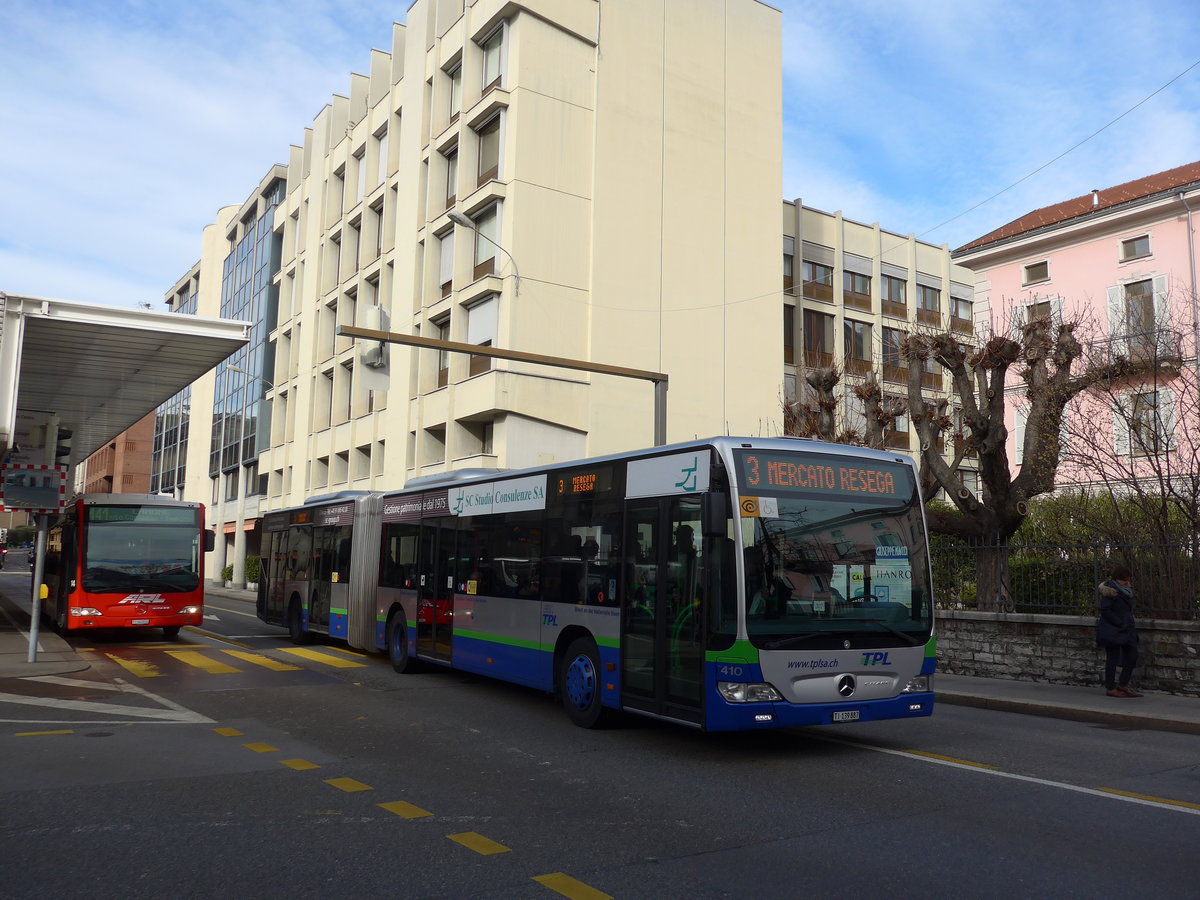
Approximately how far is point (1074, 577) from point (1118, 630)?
6.64 ft

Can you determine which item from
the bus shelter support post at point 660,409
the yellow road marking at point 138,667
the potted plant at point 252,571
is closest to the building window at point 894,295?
the bus shelter support post at point 660,409

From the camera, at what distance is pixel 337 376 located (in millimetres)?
43000

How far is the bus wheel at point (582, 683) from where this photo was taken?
33.6ft

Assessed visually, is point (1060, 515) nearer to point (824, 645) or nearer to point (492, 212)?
point (824, 645)

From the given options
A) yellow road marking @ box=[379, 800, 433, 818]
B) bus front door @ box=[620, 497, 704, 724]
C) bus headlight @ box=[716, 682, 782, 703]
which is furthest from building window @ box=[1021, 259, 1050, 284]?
yellow road marking @ box=[379, 800, 433, 818]

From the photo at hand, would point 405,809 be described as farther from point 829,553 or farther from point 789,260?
point 789,260

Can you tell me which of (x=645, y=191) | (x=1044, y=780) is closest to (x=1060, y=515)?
(x=1044, y=780)

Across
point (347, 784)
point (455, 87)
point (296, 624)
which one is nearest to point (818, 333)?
point (455, 87)

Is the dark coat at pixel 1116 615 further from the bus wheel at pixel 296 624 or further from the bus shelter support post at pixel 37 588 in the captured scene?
the bus shelter support post at pixel 37 588

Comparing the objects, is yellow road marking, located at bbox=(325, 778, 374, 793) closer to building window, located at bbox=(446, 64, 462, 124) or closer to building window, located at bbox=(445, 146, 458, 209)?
building window, located at bbox=(445, 146, 458, 209)

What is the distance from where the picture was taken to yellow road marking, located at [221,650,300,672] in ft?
51.0

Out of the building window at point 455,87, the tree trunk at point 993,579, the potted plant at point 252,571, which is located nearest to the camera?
the tree trunk at point 993,579

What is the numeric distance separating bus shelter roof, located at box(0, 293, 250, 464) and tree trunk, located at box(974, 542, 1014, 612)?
12.8 meters

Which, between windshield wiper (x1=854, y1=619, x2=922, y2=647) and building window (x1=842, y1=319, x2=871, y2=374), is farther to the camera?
building window (x1=842, y1=319, x2=871, y2=374)
